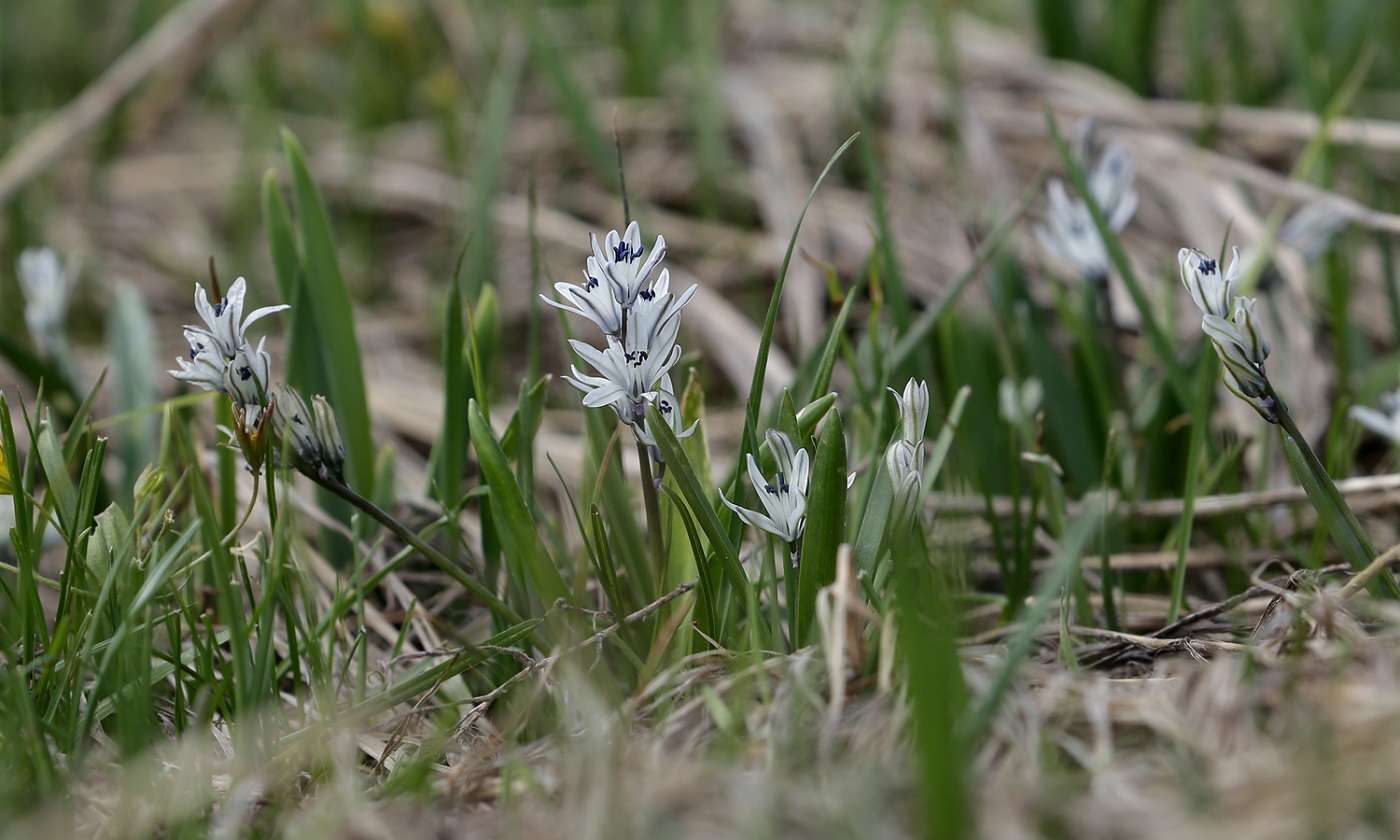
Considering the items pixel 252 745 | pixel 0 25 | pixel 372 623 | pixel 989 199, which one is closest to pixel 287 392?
pixel 252 745

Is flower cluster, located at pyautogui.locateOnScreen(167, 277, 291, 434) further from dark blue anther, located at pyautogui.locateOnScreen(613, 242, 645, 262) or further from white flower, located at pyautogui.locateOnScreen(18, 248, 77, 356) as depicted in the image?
white flower, located at pyautogui.locateOnScreen(18, 248, 77, 356)

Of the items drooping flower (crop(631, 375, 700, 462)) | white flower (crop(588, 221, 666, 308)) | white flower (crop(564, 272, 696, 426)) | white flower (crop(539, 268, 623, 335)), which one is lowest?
drooping flower (crop(631, 375, 700, 462))

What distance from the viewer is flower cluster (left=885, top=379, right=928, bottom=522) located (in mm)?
1223

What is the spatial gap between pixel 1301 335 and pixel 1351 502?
22.4 inches

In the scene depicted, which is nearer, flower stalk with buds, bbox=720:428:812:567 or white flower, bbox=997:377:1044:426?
flower stalk with buds, bbox=720:428:812:567

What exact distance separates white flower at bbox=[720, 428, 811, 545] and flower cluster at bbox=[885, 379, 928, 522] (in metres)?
0.10

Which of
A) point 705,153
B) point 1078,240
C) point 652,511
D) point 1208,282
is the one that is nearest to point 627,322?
point 652,511

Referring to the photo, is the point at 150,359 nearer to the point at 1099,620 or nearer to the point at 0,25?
the point at 1099,620

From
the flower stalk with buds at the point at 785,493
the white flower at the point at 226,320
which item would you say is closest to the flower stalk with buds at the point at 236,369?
the white flower at the point at 226,320

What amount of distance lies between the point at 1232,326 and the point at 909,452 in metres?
0.35

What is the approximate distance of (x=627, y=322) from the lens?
1179mm

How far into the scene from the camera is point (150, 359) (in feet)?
7.39

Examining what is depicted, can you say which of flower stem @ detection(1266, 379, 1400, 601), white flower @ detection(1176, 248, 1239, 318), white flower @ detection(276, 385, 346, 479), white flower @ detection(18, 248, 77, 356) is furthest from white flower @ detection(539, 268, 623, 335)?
white flower @ detection(18, 248, 77, 356)

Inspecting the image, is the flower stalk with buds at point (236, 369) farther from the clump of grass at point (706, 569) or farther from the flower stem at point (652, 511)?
the flower stem at point (652, 511)
